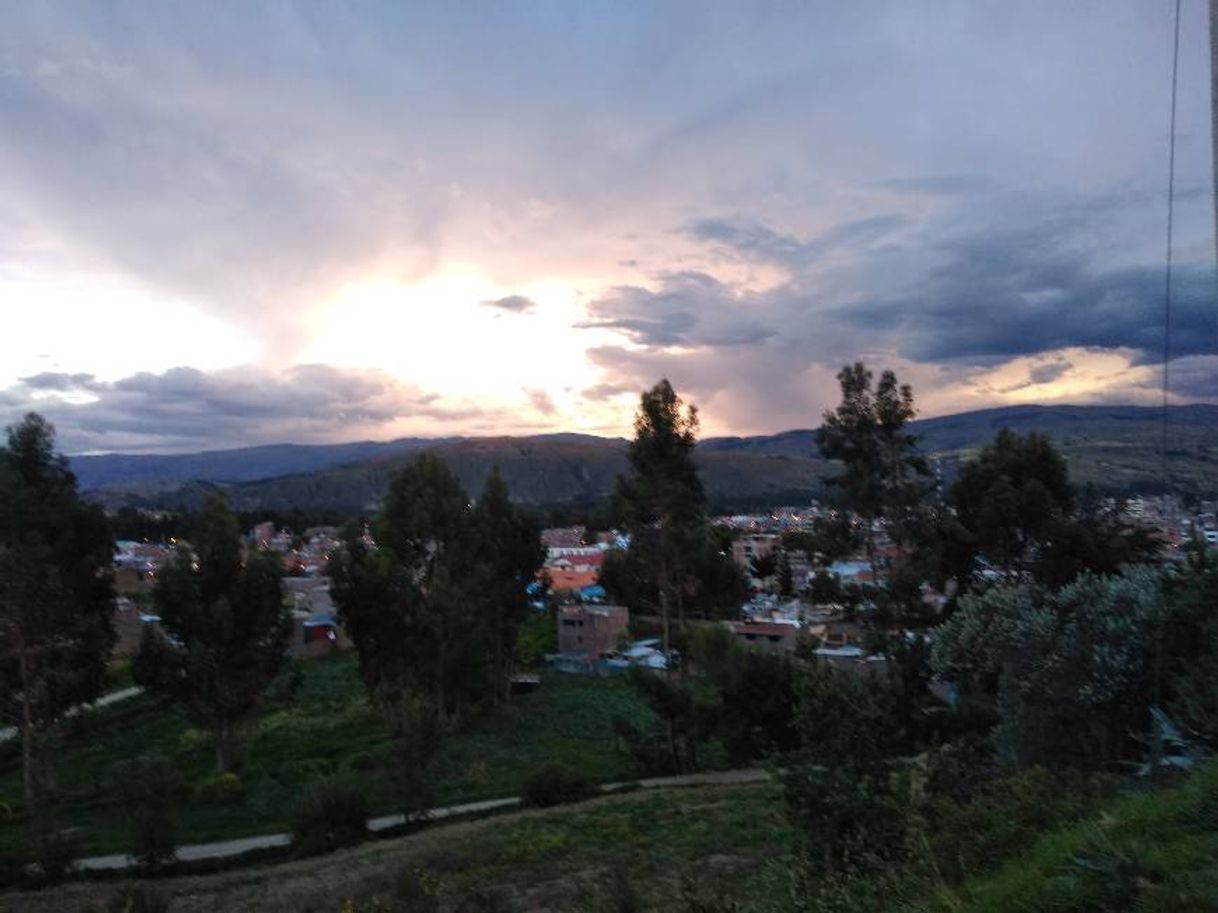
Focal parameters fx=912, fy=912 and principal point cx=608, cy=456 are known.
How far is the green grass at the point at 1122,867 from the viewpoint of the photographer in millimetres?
4633

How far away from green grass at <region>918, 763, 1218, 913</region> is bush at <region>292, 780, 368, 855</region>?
17.3m

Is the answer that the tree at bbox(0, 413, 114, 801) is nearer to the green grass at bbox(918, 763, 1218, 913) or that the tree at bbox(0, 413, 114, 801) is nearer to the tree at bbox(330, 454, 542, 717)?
the tree at bbox(330, 454, 542, 717)

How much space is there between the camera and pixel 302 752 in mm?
33000

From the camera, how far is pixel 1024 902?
5.03 metres

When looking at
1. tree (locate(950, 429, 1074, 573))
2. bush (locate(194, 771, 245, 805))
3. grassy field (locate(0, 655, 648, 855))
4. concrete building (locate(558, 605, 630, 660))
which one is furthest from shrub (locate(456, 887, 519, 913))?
concrete building (locate(558, 605, 630, 660))

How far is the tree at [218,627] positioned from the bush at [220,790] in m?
1.72

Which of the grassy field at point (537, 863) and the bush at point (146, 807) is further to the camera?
the bush at point (146, 807)

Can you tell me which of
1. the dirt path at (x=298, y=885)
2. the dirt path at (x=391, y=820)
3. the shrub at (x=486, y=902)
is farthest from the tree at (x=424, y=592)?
the shrub at (x=486, y=902)

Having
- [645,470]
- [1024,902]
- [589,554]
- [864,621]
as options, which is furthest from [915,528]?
[589,554]

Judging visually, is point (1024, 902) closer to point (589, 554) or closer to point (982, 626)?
point (982, 626)

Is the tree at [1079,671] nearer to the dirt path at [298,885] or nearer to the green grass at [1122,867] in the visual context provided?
the green grass at [1122,867]

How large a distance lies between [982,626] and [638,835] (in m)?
7.57

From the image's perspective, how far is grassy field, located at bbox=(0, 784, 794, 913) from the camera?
13.9 meters

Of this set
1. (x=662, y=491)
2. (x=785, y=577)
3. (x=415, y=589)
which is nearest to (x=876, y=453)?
(x=662, y=491)
